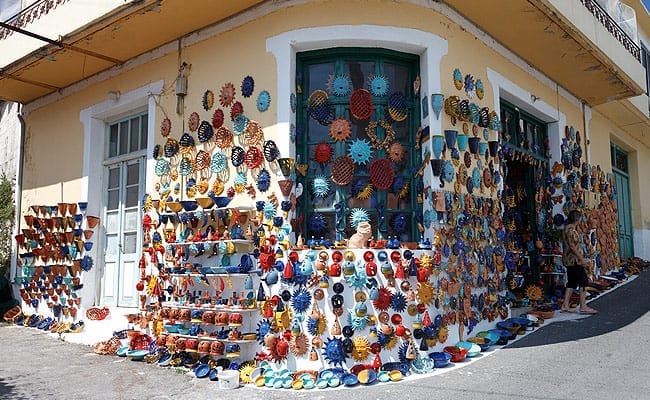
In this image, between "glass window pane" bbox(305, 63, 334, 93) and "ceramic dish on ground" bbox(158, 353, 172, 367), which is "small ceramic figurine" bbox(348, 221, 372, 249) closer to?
"glass window pane" bbox(305, 63, 334, 93)

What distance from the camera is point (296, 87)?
6.41 meters

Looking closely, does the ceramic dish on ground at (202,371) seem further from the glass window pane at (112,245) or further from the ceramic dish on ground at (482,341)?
the glass window pane at (112,245)

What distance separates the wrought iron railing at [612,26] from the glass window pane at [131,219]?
7.42m

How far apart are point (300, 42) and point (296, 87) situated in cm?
51

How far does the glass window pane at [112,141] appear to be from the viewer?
8906mm

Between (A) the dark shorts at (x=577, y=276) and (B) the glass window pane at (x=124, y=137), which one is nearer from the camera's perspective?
(A) the dark shorts at (x=577, y=276)

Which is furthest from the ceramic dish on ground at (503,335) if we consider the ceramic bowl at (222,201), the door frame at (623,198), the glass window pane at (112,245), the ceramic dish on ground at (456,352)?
the door frame at (623,198)

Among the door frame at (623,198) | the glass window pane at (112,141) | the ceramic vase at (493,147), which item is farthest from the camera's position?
the door frame at (623,198)

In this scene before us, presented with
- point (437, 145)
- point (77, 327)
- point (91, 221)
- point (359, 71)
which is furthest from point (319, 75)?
point (77, 327)

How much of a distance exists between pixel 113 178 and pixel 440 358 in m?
5.94

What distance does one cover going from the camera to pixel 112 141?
29.5ft

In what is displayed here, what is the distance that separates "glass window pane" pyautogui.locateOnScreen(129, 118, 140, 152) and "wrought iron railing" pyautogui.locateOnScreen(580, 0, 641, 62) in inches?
275

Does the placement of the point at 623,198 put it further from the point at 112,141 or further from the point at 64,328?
the point at 64,328

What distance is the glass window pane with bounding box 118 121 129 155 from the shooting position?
340 inches
